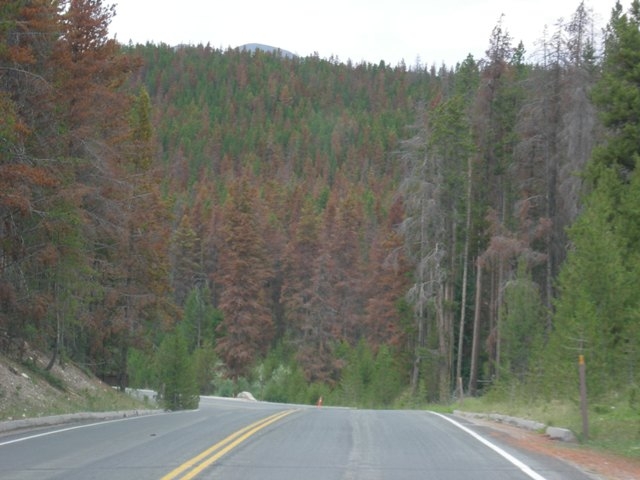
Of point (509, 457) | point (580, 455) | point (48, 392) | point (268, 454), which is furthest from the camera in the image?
point (48, 392)

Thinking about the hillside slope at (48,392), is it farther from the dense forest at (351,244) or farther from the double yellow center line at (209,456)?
the double yellow center line at (209,456)

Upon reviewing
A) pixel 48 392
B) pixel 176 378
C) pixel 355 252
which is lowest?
pixel 48 392

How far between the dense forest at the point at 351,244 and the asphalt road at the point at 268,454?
529cm

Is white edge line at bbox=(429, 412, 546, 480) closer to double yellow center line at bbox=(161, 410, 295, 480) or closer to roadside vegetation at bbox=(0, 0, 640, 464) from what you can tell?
roadside vegetation at bbox=(0, 0, 640, 464)

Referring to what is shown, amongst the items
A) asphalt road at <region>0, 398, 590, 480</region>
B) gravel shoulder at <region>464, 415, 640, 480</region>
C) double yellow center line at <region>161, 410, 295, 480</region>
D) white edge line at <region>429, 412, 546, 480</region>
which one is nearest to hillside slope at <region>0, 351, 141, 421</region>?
asphalt road at <region>0, 398, 590, 480</region>

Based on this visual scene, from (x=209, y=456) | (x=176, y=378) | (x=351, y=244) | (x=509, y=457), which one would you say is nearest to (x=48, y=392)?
(x=176, y=378)

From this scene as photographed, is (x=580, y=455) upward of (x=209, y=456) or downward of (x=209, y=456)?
upward

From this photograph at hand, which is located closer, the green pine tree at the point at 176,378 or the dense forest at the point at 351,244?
the dense forest at the point at 351,244

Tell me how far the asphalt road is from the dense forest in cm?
529

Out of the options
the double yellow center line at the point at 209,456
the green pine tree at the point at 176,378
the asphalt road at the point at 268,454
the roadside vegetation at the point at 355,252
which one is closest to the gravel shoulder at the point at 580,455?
the asphalt road at the point at 268,454

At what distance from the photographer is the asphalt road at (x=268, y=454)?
10.6m

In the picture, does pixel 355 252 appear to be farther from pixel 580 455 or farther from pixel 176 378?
pixel 580 455

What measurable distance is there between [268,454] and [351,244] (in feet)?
219

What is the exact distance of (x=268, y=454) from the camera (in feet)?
40.5
